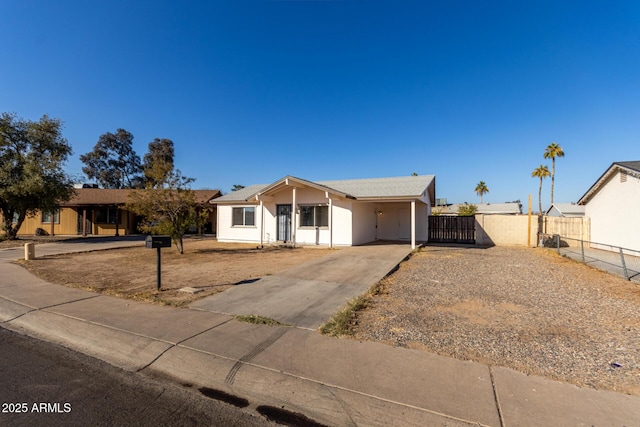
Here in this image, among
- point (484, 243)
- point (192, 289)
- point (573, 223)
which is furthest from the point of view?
point (484, 243)

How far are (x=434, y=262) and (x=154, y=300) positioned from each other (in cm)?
925

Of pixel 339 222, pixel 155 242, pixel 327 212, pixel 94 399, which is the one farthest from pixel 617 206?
pixel 94 399

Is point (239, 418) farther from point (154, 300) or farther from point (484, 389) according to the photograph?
point (154, 300)

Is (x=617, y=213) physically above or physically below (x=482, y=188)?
below

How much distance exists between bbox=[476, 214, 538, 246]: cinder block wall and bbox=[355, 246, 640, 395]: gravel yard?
9973mm

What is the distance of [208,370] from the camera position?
138 inches

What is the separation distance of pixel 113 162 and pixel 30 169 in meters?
32.6

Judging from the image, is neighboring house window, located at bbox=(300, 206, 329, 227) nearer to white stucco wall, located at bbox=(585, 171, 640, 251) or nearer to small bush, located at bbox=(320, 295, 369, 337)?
small bush, located at bbox=(320, 295, 369, 337)

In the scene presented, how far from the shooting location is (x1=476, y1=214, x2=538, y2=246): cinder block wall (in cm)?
1797

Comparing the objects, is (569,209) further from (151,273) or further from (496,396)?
(151,273)

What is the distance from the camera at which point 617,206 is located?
14383 millimetres

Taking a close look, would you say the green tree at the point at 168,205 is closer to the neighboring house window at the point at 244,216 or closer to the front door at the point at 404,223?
the neighboring house window at the point at 244,216

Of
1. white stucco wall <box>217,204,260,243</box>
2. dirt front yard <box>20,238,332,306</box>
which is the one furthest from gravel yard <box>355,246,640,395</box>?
white stucco wall <box>217,204,260,243</box>

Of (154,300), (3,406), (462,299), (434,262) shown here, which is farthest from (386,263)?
(3,406)
